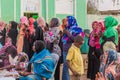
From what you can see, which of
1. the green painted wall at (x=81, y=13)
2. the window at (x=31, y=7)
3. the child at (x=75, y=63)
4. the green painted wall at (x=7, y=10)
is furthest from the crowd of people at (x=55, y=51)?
the green painted wall at (x=81, y=13)

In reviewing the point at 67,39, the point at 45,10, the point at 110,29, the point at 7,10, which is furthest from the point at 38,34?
the point at 45,10

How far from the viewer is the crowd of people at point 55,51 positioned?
680 cm

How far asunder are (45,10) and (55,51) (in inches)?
227

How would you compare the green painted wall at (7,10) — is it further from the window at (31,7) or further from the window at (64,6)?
the window at (64,6)

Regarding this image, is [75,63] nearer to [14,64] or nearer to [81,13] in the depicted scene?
[14,64]

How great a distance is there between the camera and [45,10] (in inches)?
557

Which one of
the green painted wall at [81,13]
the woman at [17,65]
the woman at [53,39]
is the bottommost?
the woman at [17,65]

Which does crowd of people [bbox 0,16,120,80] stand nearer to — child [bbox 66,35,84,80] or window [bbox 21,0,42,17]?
child [bbox 66,35,84,80]

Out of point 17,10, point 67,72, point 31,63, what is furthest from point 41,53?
point 17,10

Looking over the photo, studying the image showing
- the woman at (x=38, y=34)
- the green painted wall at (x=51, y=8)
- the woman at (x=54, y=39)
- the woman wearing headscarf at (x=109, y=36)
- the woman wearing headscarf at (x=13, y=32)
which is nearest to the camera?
the woman wearing headscarf at (x=109, y=36)

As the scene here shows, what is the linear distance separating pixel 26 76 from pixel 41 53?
48 centimetres

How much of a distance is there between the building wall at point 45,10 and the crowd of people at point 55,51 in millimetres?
1878

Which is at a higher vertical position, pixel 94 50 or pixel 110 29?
pixel 110 29

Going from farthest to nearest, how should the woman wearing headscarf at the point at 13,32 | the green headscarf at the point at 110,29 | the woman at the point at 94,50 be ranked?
the woman wearing headscarf at the point at 13,32 → the woman at the point at 94,50 → the green headscarf at the point at 110,29
